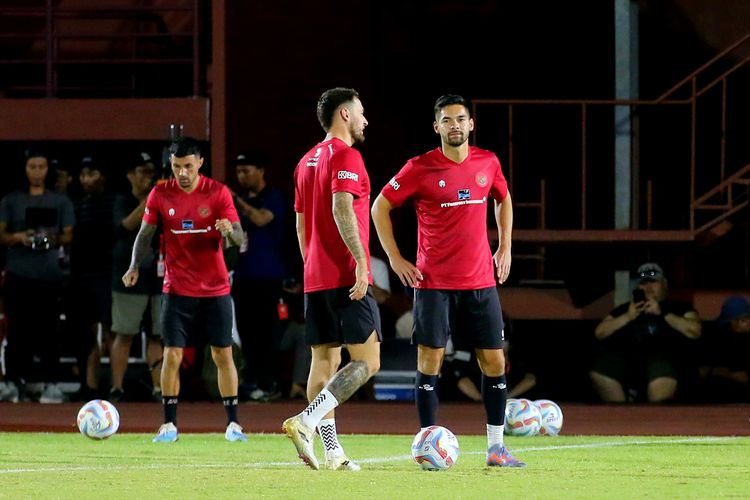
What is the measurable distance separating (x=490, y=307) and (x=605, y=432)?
12.1 ft

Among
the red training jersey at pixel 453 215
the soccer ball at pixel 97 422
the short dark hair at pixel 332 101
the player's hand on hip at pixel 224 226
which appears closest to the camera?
the short dark hair at pixel 332 101

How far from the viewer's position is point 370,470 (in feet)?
30.8

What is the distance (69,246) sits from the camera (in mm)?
16234

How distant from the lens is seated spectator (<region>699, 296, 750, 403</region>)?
16062 mm

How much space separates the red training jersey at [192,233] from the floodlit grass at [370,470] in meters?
1.17

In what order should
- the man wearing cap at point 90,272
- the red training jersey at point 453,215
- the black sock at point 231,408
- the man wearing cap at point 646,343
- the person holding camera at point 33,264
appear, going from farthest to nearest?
the man wearing cap at point 90,272 < the man wearing cap at point 646,343 < the person holding camera at point 33,264 < the black sock at point 231,408 < the red training jersey at point 453,215

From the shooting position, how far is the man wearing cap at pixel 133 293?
51.4ft

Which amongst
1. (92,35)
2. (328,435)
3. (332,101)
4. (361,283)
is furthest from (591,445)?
(92,35)

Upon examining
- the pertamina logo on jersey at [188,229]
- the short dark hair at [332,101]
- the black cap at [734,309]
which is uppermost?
the short dark hair at [332,101]

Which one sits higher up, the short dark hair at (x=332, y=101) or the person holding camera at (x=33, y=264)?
the short dark hair at (x=332, y=101)

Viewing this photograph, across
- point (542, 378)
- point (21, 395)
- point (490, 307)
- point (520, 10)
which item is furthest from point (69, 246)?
point (490, 307)

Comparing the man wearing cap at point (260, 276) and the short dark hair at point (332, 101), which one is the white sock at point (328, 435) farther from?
the man wearing cap at point (260, 276)

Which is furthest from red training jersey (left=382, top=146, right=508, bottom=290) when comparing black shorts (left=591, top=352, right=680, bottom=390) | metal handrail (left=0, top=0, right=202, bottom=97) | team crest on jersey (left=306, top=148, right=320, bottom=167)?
metal handrail (left=0, top=0, right=202, bottom=97)

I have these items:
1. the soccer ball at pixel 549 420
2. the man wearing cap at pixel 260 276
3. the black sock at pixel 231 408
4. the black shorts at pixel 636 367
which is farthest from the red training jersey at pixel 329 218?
the black shorts at pixel 636 367
